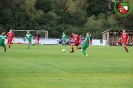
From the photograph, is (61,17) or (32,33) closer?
(32,33)

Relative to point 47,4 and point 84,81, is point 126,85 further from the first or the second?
point 47,4

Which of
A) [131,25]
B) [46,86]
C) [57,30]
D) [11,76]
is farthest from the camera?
[131,25]

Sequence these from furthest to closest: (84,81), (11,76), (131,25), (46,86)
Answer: (131,25)
(11,76)
(84,81)
(46,86)

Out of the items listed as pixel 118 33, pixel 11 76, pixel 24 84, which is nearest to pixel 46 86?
pixel 24 84

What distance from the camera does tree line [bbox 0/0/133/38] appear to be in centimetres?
9512

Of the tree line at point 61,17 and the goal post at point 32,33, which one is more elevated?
the tree line at point 61,17

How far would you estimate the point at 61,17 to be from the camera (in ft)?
336

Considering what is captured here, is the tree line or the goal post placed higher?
the tree line

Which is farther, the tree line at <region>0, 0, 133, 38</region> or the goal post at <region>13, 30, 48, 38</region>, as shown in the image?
the tree line at <region>0, 0, 133, 38</region>

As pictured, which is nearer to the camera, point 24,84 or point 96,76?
point 24,84

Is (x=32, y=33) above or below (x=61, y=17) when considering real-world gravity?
below

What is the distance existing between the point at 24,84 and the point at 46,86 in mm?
940

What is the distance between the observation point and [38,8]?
10156 cm

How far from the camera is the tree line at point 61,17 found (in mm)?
95125
